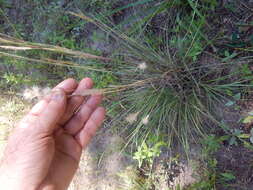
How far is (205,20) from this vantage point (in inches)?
63.0

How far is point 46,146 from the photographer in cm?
132

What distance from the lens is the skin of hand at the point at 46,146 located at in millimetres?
1275

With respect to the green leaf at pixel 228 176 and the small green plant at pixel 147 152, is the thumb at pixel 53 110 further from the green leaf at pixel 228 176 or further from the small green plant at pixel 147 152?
the green leaf at pixel 228 176

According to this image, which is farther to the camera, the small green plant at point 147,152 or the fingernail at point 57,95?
the small green plant at point 147,152

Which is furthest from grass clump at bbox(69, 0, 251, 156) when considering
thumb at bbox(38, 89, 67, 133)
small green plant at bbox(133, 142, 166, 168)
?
thumb at bbox(38, 89, 67, 133)

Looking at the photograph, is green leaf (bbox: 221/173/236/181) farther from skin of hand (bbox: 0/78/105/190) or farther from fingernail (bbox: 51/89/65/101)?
fingernail (bbox: 51/89/65/101)

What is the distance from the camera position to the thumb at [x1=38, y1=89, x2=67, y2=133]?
1.27 meters

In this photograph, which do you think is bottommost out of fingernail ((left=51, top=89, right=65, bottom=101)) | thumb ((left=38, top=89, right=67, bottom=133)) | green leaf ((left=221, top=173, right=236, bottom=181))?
green leaf ((left=221, top=173, right=236, bottom=181))

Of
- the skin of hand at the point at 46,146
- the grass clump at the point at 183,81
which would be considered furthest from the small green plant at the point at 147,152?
the skin of hand at the point at 46,146

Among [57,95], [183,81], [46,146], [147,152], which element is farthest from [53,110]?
[183,81]

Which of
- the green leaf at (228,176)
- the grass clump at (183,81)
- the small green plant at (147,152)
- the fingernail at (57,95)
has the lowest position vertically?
the green leaf at (228,176)

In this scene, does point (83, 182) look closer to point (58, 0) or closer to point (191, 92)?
point (191, 92)

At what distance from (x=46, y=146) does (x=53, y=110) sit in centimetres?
20

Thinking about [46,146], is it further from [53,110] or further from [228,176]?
[228,176]
